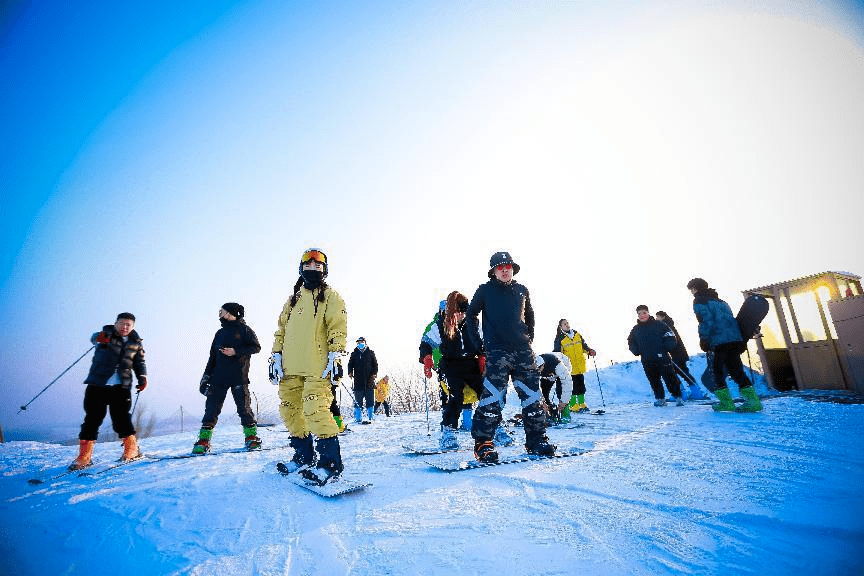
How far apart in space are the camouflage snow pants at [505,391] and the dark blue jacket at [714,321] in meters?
3.76

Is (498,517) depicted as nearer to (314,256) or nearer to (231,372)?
(314,256)

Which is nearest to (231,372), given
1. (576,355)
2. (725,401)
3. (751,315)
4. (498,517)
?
(498,517)

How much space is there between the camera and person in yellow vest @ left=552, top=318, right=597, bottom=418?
29.3 feet

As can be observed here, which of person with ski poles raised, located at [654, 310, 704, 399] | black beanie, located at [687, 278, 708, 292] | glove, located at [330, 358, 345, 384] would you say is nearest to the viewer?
glove, located at [330, 358, 345, 384]

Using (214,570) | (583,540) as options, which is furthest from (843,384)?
(214,570)

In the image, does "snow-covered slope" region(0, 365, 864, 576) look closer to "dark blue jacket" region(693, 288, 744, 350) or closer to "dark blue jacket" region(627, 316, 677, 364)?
"dark blue jacket" region(693, 288, 744, 350)

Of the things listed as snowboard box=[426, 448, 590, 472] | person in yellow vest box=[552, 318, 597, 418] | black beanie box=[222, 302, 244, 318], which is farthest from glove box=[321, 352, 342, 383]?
person in yellow vest box=[552, 318, 597, 418]

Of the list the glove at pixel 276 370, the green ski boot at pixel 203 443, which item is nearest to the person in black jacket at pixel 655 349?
the glove at pixel 276 370

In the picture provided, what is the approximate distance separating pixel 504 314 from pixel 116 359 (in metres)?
5.52

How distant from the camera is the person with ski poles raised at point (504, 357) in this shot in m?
3.87

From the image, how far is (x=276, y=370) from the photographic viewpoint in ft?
12.1

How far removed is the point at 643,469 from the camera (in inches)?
113

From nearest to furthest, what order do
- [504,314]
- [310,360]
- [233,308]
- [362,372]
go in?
[310,360]
[504,314]
[233,308]
[362,372]

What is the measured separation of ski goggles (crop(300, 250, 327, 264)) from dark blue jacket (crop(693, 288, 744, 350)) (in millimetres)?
6137
